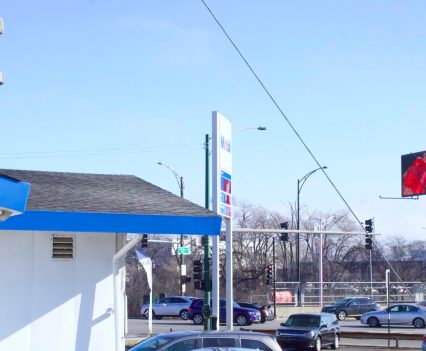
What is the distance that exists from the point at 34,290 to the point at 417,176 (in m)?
21.9

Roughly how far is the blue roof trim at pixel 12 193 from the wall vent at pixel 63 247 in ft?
11.3

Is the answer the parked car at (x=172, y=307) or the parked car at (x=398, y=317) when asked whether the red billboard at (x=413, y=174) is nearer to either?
the parked car at (x=398, y=317)

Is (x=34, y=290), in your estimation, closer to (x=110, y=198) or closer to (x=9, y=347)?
(x=9, y=347)

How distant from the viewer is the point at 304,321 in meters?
31.2

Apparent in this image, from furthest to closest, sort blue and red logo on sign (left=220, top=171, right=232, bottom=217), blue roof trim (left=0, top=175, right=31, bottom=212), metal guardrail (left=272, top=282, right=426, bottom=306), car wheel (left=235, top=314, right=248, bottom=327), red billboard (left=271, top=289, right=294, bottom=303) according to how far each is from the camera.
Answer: metal guardrail (left=272, top=282, right=426, bottom=306) → red billboard (left=271, top=289, right=294, bottom=303) → car wheel (left=235, top=314, right=248, bottom=327) → blue and red logo on sign (left=220, top=171, right=232, bottom=217) → blue roof trim (left=0, top=175, right=31, bottom=212)

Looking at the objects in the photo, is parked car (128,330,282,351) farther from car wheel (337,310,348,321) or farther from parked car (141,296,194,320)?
car wheel (337,310,348,321)

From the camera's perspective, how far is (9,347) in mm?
14156

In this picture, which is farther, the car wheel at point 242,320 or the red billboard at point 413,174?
the car wheel at point 242,320

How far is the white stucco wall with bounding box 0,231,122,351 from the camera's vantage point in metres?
14.3

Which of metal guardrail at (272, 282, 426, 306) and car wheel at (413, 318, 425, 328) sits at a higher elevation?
metal guardrail at (272, 282, 426, 306)

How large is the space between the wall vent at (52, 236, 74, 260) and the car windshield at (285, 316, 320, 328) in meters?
17.8

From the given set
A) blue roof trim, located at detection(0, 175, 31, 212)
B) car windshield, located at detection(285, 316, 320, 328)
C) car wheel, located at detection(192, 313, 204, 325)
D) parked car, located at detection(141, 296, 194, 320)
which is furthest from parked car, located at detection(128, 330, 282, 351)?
parked car, located at detection(141, 296, 194, 320)

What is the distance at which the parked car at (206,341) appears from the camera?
535 inches

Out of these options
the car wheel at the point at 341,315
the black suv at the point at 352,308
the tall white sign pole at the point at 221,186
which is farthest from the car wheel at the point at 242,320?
the tall white sign pole at the point at 221,186
